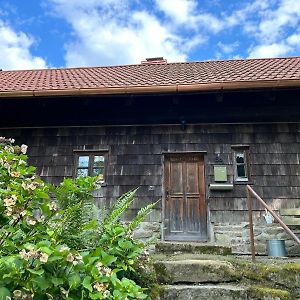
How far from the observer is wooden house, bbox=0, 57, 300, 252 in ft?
20.4

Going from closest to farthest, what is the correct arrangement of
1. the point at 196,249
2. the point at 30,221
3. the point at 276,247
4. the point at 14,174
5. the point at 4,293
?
1. the point at 4,293
2. the point at 30,221
3. the point at 14,174
4. the point at 196,249
5. the point at 276,247

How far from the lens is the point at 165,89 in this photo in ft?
20.5

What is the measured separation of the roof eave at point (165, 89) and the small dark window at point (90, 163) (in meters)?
1.26

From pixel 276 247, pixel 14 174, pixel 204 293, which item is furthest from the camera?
pixel 276 247

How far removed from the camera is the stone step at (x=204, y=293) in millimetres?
3221

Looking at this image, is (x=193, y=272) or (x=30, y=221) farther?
(x=193, y=272)

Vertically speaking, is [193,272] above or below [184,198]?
below

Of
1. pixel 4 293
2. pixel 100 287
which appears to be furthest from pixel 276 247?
pixel 4 293

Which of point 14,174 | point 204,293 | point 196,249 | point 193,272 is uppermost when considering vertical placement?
point 14,174

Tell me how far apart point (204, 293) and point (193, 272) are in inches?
13.9

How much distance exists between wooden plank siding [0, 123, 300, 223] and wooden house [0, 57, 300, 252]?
0.06 feet

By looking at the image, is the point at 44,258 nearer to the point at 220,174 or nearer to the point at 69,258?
the point at 69,258

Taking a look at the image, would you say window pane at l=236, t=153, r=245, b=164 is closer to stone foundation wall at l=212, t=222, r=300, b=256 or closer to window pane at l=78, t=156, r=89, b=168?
stone foundation wall at l=212, t=222, r=300, b=256

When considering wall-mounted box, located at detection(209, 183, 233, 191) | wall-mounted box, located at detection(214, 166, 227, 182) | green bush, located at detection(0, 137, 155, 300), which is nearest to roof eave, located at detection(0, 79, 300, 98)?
wall-mounted box, located at detection(214, 166, 227, 182)
